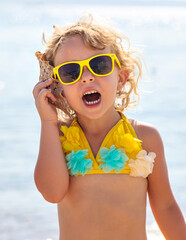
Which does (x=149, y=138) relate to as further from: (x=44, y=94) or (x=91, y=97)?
(x=44, y=94)

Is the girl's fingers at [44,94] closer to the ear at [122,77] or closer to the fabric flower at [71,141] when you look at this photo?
the fabric flower at [71,141]

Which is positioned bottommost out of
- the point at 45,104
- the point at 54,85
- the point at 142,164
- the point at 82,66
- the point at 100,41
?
the point at 142,164

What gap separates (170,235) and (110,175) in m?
0.52

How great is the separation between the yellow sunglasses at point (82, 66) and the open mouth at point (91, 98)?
11cm

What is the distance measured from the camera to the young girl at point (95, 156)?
278 cm

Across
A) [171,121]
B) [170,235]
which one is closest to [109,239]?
[170,235]

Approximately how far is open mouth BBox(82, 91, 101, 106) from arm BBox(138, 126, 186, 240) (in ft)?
1.17

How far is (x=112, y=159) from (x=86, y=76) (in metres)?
0.48

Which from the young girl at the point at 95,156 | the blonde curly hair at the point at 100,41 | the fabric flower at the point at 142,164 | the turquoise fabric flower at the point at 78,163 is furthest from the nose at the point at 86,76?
the fabric flower at the point at 142,164

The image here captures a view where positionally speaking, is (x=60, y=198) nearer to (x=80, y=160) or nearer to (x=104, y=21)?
(x=80, y=160)

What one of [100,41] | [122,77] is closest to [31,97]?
[122,77]

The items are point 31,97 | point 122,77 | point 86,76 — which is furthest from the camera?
point 31,97

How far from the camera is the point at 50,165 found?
9.09ft

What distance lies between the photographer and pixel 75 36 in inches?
113
